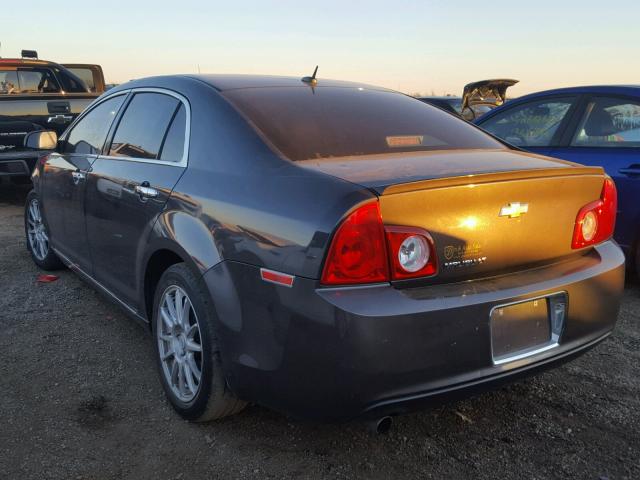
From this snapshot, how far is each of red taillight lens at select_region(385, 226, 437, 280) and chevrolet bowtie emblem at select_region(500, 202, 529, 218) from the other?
0.35 m

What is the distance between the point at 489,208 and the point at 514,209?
0.13 metres

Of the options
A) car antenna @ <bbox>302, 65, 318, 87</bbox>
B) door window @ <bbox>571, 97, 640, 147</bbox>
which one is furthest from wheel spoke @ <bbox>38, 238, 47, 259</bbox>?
door window @ <bbox>571, 97, 640, 147</bbox>

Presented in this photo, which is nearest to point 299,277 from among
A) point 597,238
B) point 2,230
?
point 597,238

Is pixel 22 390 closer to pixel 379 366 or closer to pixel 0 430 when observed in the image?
pixel 0 430

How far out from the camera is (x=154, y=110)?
3191 mm

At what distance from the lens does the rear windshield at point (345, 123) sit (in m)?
2.56

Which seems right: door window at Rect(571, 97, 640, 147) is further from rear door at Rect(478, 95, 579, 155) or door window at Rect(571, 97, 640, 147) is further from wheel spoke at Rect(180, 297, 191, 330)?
wheel spoke at Rect(180, 297, 191, 330)

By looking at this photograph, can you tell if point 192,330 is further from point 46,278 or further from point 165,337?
point 46,278

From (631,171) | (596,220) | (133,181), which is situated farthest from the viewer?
(631,171)

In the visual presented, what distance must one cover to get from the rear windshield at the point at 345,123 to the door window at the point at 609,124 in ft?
5.72

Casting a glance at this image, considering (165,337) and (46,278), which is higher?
(165,337)

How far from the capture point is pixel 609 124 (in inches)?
176

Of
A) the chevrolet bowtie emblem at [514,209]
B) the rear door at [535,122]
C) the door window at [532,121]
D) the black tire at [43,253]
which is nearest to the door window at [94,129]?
the black tire at [43,253]

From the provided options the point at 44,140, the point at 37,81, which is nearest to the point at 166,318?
the point at 44,140
